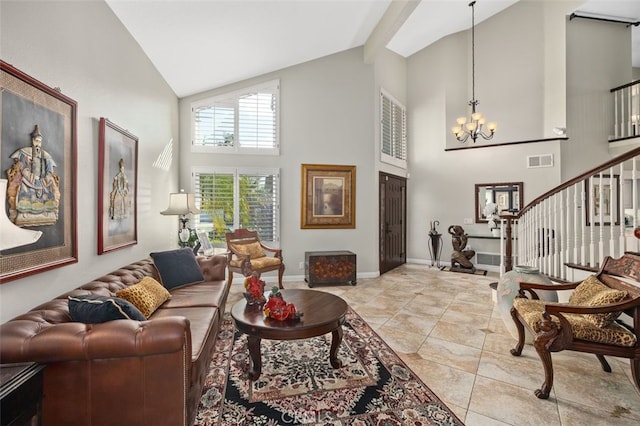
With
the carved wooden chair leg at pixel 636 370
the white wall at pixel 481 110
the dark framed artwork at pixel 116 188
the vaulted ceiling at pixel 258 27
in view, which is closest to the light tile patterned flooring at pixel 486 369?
the carved wooden chair leg at pixel 636 370

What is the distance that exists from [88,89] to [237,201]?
9.96 ft

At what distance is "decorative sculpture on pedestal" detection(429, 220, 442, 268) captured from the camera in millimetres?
6785

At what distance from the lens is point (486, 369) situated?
2.51 meters

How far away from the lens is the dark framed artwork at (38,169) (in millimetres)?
1616

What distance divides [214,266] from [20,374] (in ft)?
8.01

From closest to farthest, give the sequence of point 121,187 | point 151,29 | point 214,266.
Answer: point 121,187 → point 151,29 → point 214,266

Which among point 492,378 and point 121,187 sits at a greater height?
point 121,187

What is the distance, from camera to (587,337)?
209 centimetres

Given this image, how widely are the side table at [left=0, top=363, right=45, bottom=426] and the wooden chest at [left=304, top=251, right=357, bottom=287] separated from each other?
394 cm

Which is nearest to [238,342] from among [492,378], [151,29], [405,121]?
[492,378]

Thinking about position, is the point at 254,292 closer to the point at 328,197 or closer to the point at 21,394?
the point at 21,394

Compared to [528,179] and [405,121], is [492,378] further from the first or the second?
[405,121]

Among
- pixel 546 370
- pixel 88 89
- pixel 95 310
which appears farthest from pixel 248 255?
pixel 546 370

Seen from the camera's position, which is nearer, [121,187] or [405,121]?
[121,187]
